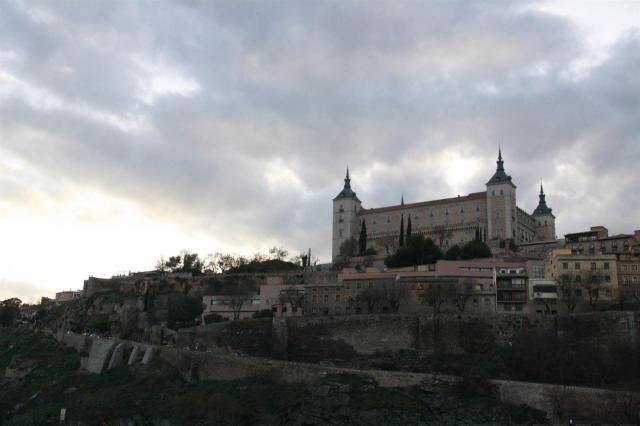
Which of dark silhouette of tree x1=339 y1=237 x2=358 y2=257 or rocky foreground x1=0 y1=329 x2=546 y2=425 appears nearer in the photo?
rocky foreground x1=0 y1=329 x2=546 y2=425

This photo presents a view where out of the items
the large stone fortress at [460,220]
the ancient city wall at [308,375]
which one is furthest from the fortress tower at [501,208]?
the ancient city wall at [308,375]

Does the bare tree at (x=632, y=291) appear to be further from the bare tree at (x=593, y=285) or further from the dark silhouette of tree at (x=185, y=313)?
the dark silhouette of tree at (x=185, y=313)

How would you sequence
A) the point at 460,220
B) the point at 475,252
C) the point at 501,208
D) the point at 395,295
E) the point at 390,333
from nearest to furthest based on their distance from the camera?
the point at 390,333 < the point at 395,295 < the point at 475,252 < the point at 501,208 < the point at 460,220

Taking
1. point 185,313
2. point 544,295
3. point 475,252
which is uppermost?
point 475,252

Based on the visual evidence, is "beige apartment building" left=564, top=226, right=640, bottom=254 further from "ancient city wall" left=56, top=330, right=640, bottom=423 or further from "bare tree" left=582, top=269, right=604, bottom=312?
"ancient city wall" left=56, top=330, right=640, bottom=423

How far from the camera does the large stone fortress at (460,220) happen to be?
339ft

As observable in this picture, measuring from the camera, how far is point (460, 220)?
108125 mm

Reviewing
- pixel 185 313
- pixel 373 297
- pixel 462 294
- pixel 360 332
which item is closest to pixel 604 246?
pixel 462 294

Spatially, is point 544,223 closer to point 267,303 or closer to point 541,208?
point 541,208

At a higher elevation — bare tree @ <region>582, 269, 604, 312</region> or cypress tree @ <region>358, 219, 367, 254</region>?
cypress tree @ <region>358, 219, 367, 254</region>

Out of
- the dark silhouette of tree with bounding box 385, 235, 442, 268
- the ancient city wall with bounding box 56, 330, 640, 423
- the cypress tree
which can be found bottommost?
the ancient city wall with bounding box 56, 330, 640, 423

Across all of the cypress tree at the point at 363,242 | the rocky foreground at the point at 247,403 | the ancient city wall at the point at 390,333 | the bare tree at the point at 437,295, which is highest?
the cypress tree at the point at 363,242

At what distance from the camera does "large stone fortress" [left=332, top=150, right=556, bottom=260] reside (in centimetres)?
10325

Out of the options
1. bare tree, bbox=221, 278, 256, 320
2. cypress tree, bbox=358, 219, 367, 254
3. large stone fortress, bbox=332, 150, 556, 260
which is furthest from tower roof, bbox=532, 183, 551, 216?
bare tree, bbox=221, 278, 256, 320
